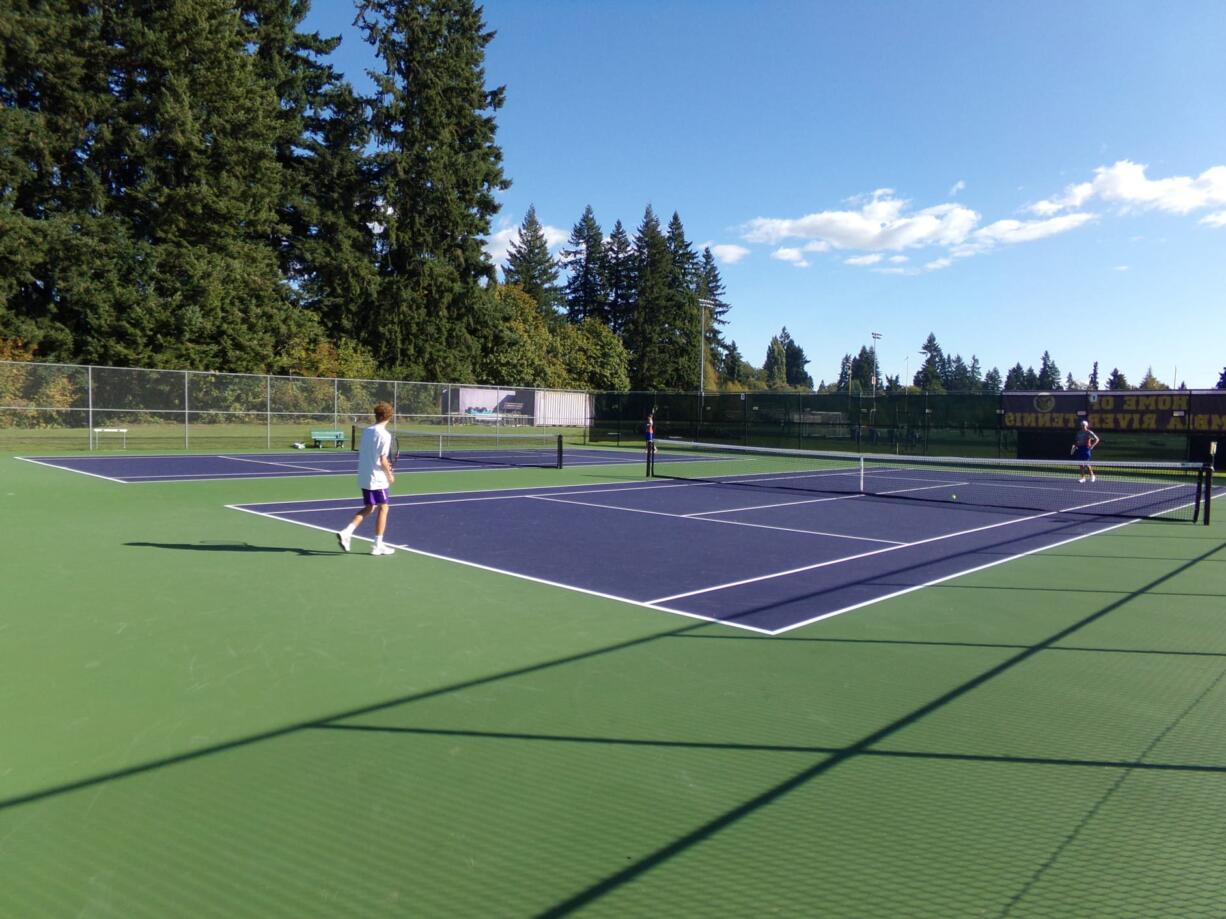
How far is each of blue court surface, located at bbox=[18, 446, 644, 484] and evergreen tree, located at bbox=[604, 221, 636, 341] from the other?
60.4 metres

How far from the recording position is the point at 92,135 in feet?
122

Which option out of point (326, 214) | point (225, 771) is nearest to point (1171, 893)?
point (225, 771)

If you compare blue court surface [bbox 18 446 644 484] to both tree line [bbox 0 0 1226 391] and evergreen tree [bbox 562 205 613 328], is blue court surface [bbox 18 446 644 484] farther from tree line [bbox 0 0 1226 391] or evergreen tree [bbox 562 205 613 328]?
evergreen tree [bbox 562 205 613 328]

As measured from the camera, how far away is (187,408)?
92.8ft

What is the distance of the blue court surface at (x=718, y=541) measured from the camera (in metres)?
7.92

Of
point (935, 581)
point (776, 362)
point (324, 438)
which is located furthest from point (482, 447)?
point (776, 362)

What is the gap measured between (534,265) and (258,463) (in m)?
80.0

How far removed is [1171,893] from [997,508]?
13.8 meters

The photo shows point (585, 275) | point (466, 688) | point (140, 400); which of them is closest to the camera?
point (466, 688)

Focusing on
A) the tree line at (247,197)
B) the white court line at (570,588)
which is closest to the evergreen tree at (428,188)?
the tree line at (247,197)

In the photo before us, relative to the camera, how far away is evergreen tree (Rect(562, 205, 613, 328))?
92.4 meters

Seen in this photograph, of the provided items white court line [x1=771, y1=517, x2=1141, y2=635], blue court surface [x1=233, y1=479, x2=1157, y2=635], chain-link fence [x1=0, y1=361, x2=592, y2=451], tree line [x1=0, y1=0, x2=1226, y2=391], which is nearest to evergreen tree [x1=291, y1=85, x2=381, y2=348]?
tree line [x1=0, y1=0, x2=1226, y2=391]

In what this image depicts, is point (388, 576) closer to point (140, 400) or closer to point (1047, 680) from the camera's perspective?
point (1047, 680)

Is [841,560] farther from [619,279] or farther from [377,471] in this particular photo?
[619,279]
